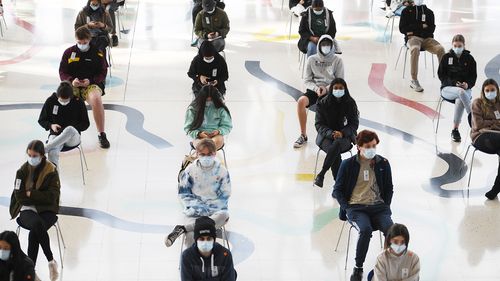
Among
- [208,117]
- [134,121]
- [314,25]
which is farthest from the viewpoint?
[314,25]

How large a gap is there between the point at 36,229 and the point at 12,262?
0.79 metres

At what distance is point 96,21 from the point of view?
12695mm

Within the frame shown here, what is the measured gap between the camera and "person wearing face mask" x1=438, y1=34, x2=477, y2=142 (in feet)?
35.5

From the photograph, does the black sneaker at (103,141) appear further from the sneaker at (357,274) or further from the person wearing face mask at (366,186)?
the sneaker at (357,274)

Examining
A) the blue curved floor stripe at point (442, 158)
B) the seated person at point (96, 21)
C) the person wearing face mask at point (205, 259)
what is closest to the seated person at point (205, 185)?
the person wearing face mask at point (205, 259)

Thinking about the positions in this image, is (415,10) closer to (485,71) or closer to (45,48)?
(485,71)

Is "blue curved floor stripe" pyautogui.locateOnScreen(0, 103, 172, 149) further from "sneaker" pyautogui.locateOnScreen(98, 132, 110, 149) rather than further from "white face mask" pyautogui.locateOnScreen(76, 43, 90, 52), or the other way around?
"white face mask" pyautogui.locateOnScreen(76, 43, 90, 52)

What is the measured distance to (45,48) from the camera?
46.1 feet

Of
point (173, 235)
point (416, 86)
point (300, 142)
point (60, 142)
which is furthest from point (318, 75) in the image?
point (173, 235)

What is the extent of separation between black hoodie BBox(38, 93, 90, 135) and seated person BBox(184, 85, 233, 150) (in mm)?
1034

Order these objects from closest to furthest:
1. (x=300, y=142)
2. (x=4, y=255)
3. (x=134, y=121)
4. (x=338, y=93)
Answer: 1. (x=4, y=255)
2. (x=338, y=93)
3. (x=300, y=142)
4. (x=134, y=121)

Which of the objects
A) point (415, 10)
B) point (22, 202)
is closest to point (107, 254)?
point (22, 202)

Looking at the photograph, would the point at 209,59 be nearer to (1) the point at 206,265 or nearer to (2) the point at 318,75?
(2) the point at 318,75

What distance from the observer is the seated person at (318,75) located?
1057 cm
